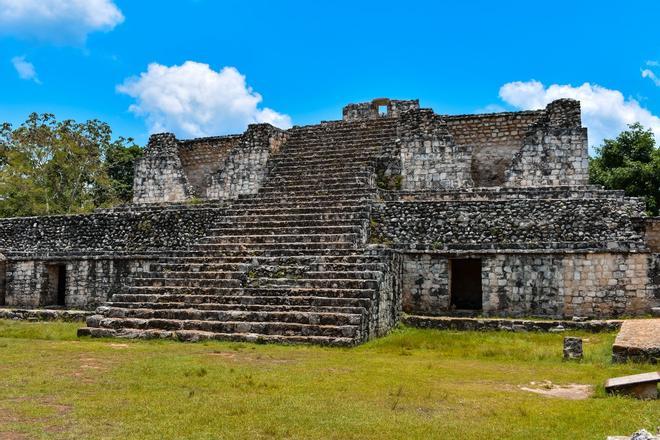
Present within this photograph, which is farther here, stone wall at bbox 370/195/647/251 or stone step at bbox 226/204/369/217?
stone step at bbox 226/204/369/217

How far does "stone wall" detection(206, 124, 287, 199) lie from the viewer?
1886 centimetres

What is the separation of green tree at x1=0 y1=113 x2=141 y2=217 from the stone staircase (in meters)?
17.4

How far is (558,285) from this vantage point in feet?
42.6

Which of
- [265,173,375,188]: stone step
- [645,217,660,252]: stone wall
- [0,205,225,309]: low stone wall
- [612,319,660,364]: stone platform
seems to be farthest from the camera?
[0,205,225,309]: low stone wall

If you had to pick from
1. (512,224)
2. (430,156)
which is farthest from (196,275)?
(430,156)

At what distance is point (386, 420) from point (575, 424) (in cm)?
160

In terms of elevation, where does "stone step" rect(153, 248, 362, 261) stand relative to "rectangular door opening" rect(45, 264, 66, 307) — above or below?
above

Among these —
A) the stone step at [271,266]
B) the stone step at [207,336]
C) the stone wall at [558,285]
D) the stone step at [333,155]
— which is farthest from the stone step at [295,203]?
the stone step at [207,336]

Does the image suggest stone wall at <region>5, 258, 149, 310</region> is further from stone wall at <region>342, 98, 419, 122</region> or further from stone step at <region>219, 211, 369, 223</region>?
stone wall at <region>342, 98, 419, 122</region>

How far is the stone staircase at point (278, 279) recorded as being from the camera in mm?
10859

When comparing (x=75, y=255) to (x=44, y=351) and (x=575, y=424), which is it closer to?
(x=44, y=351)

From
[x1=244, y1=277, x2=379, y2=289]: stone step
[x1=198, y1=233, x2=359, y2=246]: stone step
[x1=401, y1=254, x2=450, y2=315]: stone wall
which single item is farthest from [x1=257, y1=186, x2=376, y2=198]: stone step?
[x1=244, y1=277, x2=379, y2=289]: stone step

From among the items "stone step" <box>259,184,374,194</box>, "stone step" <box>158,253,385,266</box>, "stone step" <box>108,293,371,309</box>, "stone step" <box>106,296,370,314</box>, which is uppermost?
"stone step" <box>259,184,374,194</box>

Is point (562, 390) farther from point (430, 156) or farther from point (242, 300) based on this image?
point (430, 156)
